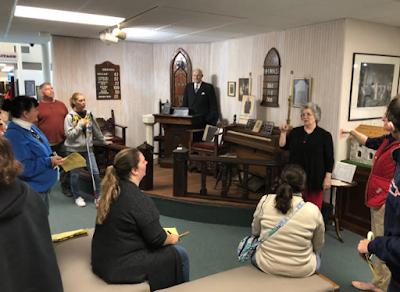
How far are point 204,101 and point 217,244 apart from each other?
10.8 feet

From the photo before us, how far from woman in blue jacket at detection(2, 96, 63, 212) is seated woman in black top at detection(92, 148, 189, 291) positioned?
106cm

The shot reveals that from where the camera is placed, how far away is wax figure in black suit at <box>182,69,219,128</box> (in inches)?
256

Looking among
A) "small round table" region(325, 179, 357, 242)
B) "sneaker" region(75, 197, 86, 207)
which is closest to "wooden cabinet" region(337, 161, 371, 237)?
"small round table" region(325, 179, 357, 242)

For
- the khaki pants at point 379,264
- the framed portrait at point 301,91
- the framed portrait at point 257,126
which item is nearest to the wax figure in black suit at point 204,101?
the framed portrait at point 257,126

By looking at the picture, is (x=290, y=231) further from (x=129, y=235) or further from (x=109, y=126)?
(x=109, y=126)

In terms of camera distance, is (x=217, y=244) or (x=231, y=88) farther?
(x=231, y=88)

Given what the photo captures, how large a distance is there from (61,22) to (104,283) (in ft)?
13.2

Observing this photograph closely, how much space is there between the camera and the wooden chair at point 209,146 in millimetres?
5609

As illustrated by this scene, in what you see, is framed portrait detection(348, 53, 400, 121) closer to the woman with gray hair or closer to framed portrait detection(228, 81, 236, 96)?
the woman with gray hair

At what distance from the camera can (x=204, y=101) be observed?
6.51 meters

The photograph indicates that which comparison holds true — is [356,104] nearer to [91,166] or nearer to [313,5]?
[313,5]

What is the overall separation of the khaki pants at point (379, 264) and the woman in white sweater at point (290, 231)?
0.74 m

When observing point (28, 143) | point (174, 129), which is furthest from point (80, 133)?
point (174, 129)

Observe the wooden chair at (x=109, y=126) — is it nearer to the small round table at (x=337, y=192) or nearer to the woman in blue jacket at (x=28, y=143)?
the woman in blue jacket at (x=28, y=143)
